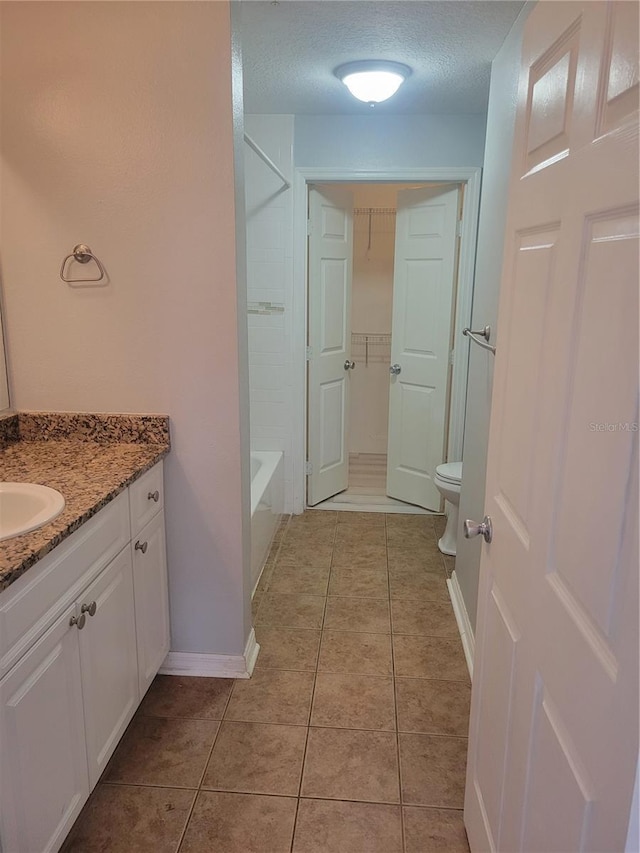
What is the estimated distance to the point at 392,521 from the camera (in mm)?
3723

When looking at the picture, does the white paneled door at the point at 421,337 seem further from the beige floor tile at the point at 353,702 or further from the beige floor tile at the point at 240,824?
the beige floor tile at the point at 240,824

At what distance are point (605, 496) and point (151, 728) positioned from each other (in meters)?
1.76

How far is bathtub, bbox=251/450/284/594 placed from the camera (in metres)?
2.82

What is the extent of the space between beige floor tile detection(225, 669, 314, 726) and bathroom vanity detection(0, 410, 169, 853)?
330mm

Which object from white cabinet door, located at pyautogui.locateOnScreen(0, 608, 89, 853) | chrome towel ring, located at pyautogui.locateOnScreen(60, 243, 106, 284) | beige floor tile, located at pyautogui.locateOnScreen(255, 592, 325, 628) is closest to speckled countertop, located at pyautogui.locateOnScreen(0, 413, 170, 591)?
white cabinet door, located at pyautogui.locateOnScreen(0, 608, 89, 853)

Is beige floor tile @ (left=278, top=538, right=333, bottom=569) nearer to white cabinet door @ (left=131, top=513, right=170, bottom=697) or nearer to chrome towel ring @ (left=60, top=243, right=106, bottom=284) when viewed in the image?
white cabinet door @ (left=131, top=513, right=170, bottom=697)

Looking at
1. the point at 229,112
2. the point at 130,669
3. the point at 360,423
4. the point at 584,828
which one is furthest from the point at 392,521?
the point at 584,828

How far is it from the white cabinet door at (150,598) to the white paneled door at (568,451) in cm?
109

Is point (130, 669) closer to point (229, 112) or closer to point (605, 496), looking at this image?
point (605, 496)

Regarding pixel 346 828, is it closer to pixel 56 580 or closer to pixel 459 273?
pixel 56 580

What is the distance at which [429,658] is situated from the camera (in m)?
2.35

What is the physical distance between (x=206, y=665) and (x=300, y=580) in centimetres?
83

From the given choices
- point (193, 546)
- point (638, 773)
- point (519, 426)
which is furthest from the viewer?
point (193, 546)

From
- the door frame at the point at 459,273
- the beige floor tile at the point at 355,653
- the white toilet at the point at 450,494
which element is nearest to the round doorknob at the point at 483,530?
the beige floor tile at the point at 355,653
